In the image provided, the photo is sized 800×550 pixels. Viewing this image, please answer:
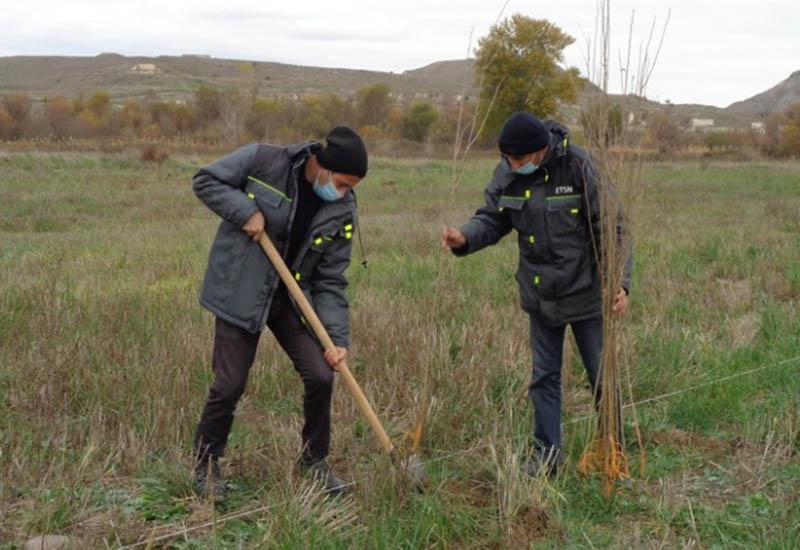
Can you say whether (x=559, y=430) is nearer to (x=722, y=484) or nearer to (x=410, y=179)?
(x=722, y=484)

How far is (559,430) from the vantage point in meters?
4.67

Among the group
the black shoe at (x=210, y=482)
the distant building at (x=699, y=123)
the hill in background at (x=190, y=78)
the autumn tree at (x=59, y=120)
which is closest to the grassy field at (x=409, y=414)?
the black shoe at (x=210, y=482)

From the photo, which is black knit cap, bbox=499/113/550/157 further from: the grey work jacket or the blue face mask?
the grey work jacket

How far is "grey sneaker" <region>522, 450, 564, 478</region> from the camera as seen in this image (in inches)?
172

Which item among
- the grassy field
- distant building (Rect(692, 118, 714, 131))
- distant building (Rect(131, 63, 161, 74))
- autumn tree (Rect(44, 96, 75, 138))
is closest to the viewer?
the grassy field

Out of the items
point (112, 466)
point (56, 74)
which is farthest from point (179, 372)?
point (56, 74)

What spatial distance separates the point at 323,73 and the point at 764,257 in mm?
116813

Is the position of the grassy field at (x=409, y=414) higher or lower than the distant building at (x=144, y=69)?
lower

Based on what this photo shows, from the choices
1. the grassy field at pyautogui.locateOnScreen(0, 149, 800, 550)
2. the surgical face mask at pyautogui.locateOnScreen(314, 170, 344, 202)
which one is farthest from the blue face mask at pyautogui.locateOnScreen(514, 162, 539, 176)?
the surgical face mask at pyautogui.locateOnScreen(314, 170, 344, 202)

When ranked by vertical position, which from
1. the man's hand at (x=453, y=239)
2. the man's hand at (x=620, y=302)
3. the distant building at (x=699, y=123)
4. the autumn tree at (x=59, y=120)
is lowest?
the autumn tree at (x=59, y=120)

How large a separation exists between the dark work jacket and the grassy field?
0.38 metres

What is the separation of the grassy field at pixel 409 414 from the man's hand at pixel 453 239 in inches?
8.9

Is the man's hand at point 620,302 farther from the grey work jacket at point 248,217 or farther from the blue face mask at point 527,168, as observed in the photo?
the grey work jacket at point 248,217

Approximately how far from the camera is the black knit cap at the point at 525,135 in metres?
4.26
